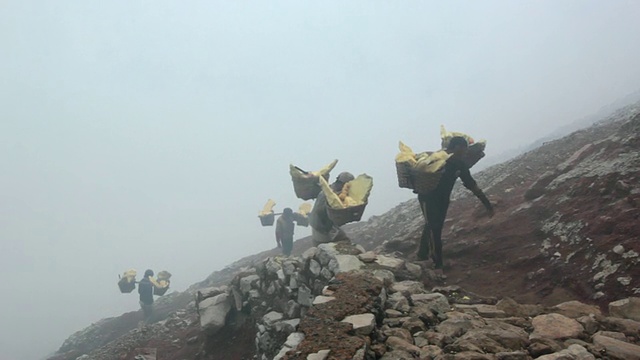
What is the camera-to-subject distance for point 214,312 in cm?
1046

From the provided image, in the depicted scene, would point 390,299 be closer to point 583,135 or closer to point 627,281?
point 627,281

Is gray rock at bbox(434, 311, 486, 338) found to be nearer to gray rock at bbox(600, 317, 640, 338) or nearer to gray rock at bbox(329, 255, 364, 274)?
gray rock at bbox(600, 317, 640, 338)

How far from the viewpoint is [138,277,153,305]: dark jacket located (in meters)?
21.4

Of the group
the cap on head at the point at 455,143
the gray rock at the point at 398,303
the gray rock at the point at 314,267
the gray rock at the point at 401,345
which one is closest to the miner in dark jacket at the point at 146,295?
the gray rock at the point at 314,267

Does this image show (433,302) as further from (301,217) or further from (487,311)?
(301,217)

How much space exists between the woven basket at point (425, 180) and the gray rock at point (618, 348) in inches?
218

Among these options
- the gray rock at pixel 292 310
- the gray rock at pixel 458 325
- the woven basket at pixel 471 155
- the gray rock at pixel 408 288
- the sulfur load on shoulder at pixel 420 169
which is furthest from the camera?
the woven basket at pixel 471 155

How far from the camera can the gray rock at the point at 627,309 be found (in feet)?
16.7

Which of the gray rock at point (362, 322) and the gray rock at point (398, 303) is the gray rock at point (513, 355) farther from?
the gray rock at point (398, 303)

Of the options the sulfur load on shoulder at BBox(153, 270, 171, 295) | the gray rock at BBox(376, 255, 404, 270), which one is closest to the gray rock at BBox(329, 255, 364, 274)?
the gray rock at BBox(376, 255, 404, 270)

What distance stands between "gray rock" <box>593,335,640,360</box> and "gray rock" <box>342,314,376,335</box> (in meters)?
2.53

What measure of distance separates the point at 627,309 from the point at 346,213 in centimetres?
510

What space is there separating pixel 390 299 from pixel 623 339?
2.94 m

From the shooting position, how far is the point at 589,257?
25.0ft
